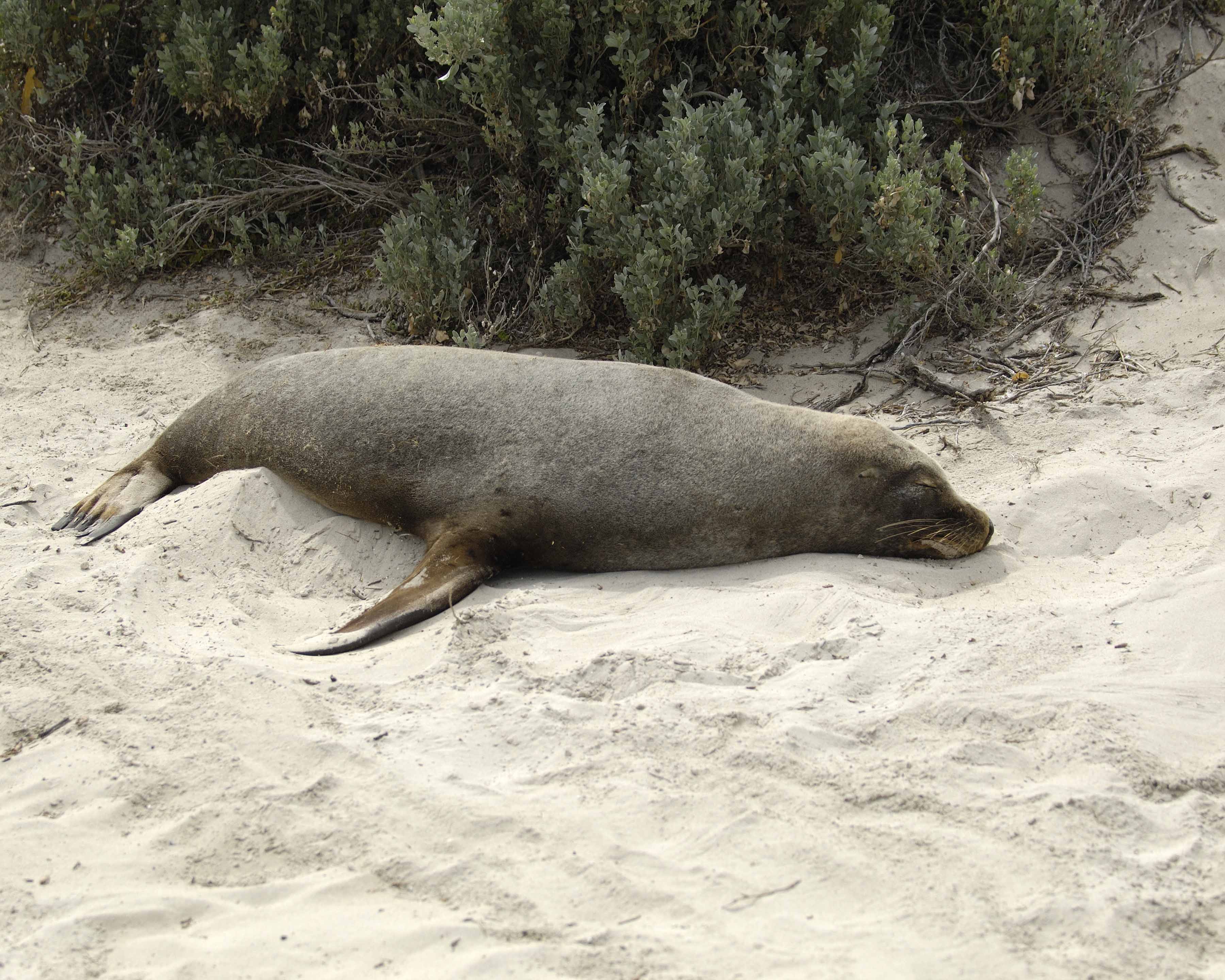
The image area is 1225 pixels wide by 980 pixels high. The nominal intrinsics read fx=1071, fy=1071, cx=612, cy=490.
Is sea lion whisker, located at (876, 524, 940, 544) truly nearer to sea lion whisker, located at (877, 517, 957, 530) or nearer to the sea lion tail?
sea lion whisker, located at (877, 517, 957, 530)

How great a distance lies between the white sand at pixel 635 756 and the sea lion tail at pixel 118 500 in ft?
0.54

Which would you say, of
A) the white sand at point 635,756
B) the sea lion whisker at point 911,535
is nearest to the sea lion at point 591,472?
the sea lion whisker at point 911,535

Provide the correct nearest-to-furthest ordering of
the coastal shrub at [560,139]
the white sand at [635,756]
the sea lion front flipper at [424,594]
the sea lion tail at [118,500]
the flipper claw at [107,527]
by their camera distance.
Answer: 1. the white sand at [635,756]
2. the sea lion front flipper at [424,594]
3. the flipper claw at [107,527]
4. the sea lion tail at [118,500]
5. the coastal shrub at [560,139]

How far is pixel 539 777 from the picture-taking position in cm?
245

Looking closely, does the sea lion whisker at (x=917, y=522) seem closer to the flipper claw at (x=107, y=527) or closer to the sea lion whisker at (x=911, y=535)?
the sea lion whisker at (x=911, y=535)

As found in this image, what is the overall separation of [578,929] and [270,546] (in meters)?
2.44

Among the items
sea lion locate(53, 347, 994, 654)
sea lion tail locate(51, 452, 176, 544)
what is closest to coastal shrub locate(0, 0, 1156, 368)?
sea lion locate(53, 347, 994, 654)

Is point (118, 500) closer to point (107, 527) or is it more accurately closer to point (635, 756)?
point (107, 527)

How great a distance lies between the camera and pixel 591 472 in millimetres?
3920

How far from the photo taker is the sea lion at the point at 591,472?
3.88 metres

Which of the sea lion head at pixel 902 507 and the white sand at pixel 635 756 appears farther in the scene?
the sea lion head at pixel 902 507

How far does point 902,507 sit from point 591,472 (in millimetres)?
1141

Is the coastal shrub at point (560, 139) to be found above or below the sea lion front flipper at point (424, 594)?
above

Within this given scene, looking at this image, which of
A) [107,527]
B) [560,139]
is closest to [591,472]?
[107,527]
